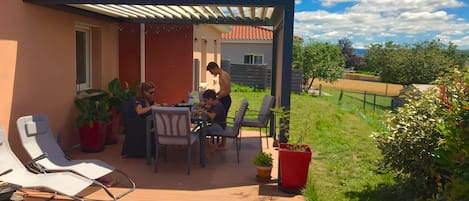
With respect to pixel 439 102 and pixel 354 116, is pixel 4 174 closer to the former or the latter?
pixel 439 102

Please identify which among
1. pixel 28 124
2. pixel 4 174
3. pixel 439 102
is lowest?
pixel 4 174

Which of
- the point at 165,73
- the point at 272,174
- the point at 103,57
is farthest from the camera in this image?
the point at 165,73

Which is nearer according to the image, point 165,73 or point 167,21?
point 167,21

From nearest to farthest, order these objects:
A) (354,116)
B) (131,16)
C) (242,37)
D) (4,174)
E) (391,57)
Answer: (4,174), (131,16), (354,116), (242,37), (391,57)

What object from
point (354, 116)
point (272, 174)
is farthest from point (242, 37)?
point (272, 174)

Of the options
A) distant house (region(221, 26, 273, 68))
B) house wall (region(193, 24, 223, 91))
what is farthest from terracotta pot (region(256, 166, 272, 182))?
distant house (region(221, 26, 273, 68))

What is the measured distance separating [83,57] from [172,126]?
10.5 ft

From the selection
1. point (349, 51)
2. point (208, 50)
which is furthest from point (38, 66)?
point (349, 51)

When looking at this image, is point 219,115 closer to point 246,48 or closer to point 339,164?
point 339,164

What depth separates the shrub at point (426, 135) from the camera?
3.92 metres

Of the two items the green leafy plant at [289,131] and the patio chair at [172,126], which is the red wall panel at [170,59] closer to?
the patio chair at [172,126]

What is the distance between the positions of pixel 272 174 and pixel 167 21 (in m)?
4.90

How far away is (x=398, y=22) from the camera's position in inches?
1549

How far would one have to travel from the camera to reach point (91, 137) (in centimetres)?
697
